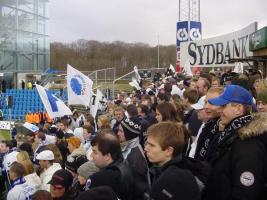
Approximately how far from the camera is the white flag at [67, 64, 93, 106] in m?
10.3

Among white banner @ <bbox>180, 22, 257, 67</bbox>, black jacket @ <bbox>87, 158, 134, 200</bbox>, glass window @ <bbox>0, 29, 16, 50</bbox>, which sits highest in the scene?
glass window @ <bbox>0, 29, 16, 50</bbox>

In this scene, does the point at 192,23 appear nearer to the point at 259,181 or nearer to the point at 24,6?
the point at 24,6

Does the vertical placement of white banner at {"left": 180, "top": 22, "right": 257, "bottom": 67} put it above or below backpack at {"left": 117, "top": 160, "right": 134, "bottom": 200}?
above

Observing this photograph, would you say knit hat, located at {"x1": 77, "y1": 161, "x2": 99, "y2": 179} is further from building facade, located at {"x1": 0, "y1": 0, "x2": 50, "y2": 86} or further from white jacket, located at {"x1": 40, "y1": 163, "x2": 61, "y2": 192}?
building facade, located at {"x1": 0, "y1": 0, "x2": 50, "y2": 86}

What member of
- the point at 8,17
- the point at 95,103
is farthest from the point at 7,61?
the point at 95,103

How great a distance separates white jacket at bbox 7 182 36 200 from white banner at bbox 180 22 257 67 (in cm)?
1434

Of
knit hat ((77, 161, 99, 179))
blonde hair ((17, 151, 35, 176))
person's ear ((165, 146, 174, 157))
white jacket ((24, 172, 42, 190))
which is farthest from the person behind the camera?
blonde hair ((17, 151, 35, 176))

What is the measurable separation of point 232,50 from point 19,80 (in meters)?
24.5

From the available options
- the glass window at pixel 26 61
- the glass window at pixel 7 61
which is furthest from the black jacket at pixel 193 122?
the glass window at pixel 26 61

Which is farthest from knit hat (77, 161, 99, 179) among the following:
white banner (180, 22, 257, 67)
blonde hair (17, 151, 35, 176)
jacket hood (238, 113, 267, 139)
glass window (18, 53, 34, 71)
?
glass window (18, 53, 34, 71)

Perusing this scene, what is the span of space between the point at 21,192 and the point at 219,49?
1853 centimetres

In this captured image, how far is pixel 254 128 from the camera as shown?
311 cm

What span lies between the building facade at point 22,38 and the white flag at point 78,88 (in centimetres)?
2870

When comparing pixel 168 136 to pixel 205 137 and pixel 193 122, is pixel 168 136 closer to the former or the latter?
pixel 205 137
